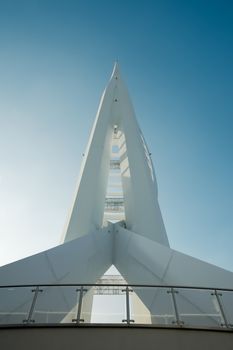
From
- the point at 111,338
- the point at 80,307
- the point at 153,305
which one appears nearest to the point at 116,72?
the point at 153,305

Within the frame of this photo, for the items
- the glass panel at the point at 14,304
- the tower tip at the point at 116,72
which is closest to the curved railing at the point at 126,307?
the glass panel at the point at 14,304

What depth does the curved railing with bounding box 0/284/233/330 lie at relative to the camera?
3.57 metres

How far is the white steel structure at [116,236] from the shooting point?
628 cm

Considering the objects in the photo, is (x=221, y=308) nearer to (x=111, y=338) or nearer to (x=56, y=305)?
(x=111, y=338)

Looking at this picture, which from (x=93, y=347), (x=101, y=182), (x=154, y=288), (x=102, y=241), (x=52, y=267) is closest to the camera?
(x=93, y=347)

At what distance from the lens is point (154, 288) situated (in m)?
4.54

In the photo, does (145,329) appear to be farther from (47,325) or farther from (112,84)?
(112,84)

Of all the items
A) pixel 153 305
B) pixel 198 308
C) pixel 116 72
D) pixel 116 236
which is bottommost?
pixel 198 308

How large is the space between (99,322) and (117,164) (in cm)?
1217

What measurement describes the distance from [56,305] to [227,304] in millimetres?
2927

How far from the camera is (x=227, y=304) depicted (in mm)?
4105

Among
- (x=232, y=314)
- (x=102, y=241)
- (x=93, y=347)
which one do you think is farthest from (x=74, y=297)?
(x=102, y=241)

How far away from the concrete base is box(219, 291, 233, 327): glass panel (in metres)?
0.45

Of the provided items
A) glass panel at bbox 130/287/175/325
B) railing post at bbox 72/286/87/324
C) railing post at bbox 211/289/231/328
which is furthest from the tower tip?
railing post at bbox 211/289/231/328
